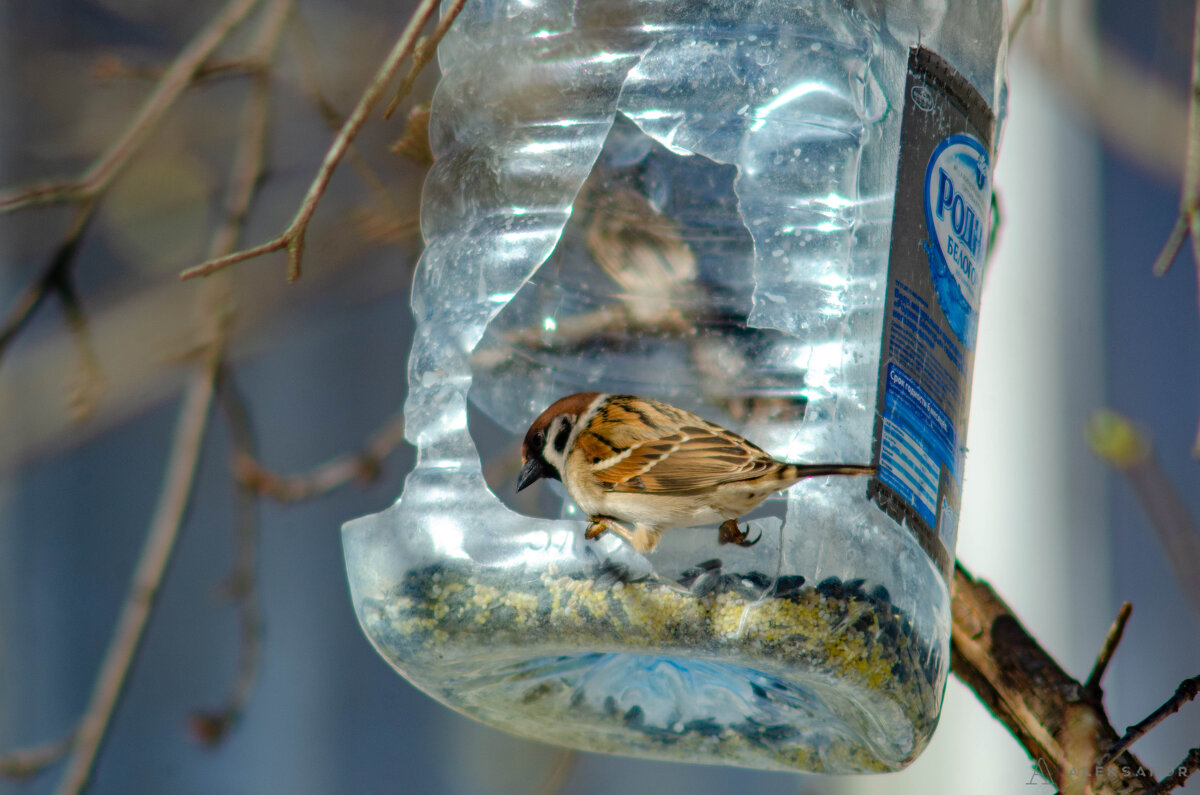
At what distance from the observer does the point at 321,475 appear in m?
2.63

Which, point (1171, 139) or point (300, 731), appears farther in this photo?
point (300, 731)

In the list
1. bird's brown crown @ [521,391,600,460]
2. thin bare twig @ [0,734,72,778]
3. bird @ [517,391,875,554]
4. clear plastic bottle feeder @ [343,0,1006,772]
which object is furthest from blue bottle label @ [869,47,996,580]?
thin bare twig @ [0,734,72,778]

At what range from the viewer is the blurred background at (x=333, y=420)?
112 inches

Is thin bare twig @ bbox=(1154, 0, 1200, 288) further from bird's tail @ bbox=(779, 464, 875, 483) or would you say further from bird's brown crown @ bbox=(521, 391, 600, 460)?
bird's brown crown @ bbox=(521, 391, 600, 460)

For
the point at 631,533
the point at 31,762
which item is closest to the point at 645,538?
the point at 631,533

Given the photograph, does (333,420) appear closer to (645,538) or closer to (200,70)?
(200,70)

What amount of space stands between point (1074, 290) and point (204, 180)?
2.13m

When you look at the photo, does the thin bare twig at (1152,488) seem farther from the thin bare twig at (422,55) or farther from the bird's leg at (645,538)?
the thin bare twig at (422,55)

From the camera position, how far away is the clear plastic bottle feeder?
1427 millimetres

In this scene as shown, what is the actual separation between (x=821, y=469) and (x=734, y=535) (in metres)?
0.24

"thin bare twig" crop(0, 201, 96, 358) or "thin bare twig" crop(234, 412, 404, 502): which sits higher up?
"thin bare twig" crop(0, 201, 96, 358)

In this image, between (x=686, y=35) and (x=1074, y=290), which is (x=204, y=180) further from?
(x=1074, y=290)

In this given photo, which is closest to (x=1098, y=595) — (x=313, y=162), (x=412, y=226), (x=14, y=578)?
(x=412, y=226)

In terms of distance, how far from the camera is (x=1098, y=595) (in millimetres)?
3168
